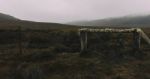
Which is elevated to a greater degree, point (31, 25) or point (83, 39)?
point (83, 39)

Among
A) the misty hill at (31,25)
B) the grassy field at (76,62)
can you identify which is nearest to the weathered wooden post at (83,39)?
the grassy field at (76,62)

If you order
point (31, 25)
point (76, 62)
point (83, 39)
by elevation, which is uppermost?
point (83, 39)

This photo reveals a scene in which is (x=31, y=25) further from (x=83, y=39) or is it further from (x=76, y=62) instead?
(x=76, y=62)

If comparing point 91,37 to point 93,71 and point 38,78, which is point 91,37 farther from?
point 38,78

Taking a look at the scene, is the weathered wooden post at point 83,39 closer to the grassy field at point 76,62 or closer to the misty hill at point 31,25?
the grassy field at point 76,62

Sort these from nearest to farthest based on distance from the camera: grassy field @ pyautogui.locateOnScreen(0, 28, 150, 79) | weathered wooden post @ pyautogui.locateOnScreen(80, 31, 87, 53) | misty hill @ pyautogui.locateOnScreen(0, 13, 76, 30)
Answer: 1. grassy field @ pyautogui.locateOnScreen(0, 28, 150, 79)
2. weathered wooden post @ pyautogui.locateOnScreen(80, 31, 87, 53)
3. misty hill @ pyautogui.locateOnScreen(0, 13, 76, 30)

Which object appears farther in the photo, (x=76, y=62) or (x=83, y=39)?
(x=83, y=39)

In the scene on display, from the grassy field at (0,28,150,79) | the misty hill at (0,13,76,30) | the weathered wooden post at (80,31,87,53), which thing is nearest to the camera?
the grassy field at (0,28,150,79)

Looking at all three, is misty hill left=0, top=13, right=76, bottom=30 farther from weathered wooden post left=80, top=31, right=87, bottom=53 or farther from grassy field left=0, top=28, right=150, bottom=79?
weathered wooden post left=80, top=31, right=87, bottom=53

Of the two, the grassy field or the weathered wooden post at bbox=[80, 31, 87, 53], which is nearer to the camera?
the grassy field

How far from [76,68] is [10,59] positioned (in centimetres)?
592

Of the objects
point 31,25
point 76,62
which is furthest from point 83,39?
point 31,25

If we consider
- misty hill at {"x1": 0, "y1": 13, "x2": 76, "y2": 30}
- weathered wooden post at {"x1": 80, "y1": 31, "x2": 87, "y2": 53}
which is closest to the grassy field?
weathered wooden post at {"x1": 80, "y1": 31, "x2": 87, "y2": 53}

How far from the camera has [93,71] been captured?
2114 centimetres
